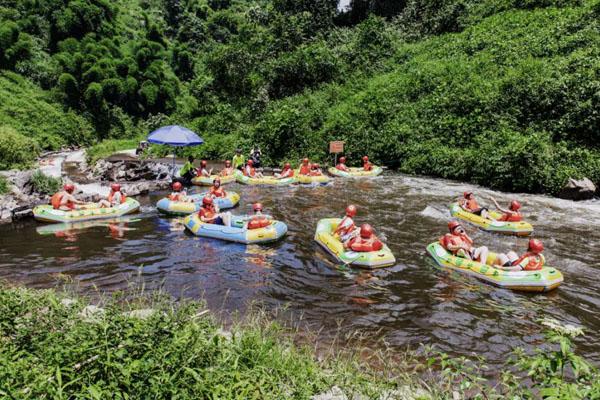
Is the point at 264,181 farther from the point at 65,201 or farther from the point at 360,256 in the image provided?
the point at 360,256

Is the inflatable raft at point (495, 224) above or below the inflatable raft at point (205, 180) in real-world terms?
above

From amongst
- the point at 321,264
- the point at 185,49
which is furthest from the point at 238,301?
the point at 185,49

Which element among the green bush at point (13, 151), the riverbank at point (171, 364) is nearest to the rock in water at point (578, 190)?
the riverbank at point (171, 364)

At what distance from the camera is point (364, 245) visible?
9.51m

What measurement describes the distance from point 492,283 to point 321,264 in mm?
3549

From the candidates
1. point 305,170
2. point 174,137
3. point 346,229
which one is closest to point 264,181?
point 305,170

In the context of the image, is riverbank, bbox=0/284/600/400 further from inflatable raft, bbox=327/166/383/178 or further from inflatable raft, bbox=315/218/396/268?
inflatable raft, bbox=327/166/383/178

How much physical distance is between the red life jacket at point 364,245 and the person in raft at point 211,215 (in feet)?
12.2

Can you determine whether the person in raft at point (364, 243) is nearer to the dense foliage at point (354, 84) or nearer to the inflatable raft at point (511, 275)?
the inflatable raft at point (511, 275)

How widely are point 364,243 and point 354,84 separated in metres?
23.6

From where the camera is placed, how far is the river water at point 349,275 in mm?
7062

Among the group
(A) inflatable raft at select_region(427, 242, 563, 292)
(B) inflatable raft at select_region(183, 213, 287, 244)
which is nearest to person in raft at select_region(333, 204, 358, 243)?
(B) inflatable raft at select_region(183, 213, 287, 244)

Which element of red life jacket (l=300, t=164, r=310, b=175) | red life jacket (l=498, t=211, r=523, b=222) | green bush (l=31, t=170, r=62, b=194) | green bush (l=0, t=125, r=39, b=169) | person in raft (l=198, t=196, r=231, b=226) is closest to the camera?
person in raft (l=198, t=196, r=231, b=226)

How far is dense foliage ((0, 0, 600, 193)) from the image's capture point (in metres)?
19.4
